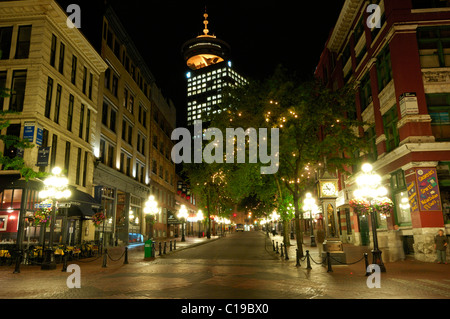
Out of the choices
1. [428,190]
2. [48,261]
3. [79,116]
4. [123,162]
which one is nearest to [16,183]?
[48,261]

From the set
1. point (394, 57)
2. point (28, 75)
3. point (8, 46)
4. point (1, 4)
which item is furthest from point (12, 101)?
point (394, 57)

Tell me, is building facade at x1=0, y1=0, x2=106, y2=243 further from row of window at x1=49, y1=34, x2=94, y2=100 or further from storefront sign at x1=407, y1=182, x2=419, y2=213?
storefront sign at x1=407, y1=182, x2=419, y2=213

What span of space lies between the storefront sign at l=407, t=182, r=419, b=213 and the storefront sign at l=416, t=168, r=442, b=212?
0.26 m

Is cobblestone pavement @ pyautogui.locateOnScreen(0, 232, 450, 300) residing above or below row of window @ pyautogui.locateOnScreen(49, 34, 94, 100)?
below

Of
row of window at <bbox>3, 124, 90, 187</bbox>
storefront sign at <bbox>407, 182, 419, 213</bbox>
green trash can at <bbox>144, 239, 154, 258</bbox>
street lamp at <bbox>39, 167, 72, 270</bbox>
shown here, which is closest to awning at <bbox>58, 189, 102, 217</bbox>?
row of window at <bbox>3, 124, 90, 187</bbox>

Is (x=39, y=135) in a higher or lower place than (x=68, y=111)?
lower

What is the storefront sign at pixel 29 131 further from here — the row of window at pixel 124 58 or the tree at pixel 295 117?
the row of window at pixel 124 58

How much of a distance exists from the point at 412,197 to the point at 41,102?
23392mm

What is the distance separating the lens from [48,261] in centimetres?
1579

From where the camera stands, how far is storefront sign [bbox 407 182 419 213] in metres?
18.5

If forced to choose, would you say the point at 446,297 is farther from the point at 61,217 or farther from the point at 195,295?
the point at 61,217

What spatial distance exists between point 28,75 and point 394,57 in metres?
23.1

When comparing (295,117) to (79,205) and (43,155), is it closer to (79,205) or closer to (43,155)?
(79,205)

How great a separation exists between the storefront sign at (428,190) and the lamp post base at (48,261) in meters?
18.8
